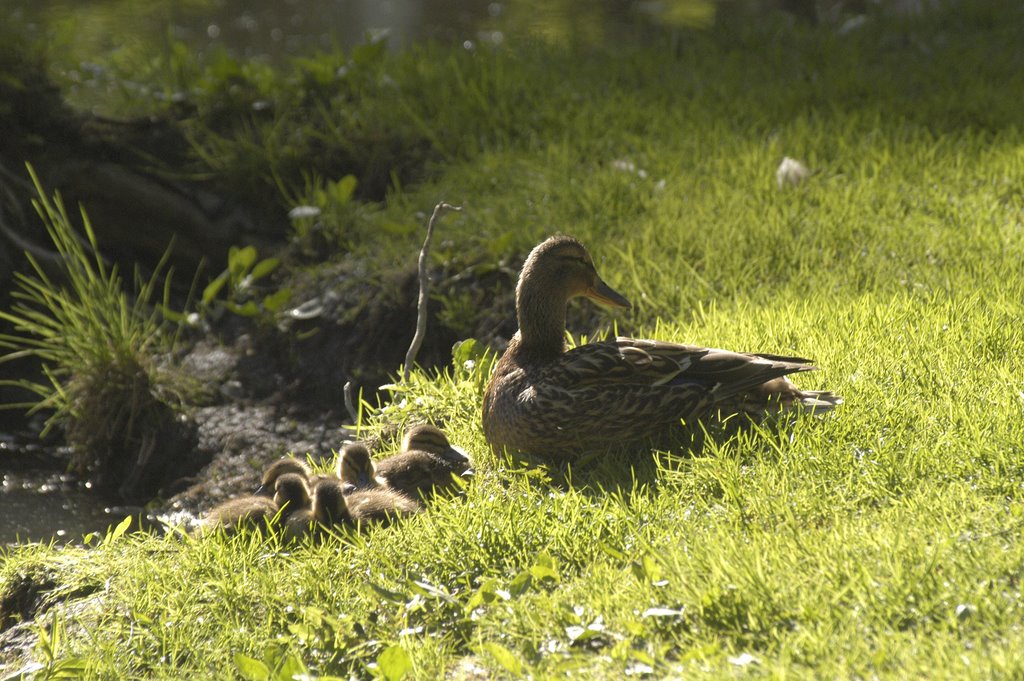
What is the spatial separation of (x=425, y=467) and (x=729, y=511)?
4.01 feet

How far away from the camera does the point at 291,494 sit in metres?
4.10

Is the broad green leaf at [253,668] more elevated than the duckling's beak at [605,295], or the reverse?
the duckling's beak at [605,295]

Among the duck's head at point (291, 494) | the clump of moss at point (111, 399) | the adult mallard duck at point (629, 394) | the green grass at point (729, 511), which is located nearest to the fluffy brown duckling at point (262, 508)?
the duck's head at point (291, 494)

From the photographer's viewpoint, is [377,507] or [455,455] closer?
[377,507]

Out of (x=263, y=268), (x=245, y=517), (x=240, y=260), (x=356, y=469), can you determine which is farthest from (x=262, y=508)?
(x=240, y=260)

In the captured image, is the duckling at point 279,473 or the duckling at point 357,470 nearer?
the duckling at point 357,470

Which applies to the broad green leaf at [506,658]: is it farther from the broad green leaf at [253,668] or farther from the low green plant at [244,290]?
the low green plant at [244,290]

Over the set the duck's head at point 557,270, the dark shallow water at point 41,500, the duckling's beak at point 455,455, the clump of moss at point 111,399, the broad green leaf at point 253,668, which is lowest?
the dark shallow water at point 41,500

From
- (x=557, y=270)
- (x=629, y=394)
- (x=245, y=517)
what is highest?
(x=557, y=270)

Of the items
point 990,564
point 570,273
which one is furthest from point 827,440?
point 570,273

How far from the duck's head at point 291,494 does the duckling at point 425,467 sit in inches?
12.1

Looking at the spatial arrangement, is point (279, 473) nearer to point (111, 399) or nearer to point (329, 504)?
point (329, 504)

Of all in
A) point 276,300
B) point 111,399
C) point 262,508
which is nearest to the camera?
point 262,508

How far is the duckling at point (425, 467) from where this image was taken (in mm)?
4219
